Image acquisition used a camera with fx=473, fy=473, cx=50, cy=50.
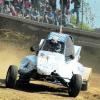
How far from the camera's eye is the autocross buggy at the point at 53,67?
42.3ft

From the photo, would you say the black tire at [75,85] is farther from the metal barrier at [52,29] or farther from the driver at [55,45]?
the metal barrier at [52,29]

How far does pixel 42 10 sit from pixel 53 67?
796 cm

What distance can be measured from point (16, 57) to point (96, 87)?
7.44 metres

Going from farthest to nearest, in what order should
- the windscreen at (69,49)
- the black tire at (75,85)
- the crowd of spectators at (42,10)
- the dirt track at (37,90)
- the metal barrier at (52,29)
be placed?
1. the metal barrier at (52,29)
2. the crowd of spectators at (42,10)
3. the windscreen at (69,49)
4. the black tire at (75,85)
5. the dirt track at (37,90)

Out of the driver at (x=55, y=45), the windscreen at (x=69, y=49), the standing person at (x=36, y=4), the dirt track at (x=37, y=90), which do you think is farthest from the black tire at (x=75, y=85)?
the standing person at (x=36, y=4)

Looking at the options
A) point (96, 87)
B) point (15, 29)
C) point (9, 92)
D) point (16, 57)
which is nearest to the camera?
point (9, 92)

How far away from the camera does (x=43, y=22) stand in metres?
21.9

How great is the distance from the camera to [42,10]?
67.8ft

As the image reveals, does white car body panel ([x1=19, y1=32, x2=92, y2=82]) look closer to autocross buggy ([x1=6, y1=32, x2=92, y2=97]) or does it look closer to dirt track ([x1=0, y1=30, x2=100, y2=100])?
autocross buggy ([x1=6, y1=32, x2=92, y2=97])

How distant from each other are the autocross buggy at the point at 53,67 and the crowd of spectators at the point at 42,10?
5.22m

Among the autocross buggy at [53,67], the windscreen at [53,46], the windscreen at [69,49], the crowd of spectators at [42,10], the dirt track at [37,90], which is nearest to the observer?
the dirt track at [37,90]

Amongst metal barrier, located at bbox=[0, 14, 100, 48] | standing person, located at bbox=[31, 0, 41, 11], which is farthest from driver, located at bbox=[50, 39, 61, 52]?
metal barrier, located at bbox=[0, 14, 100, 48]

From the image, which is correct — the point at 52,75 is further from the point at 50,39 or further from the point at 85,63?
the point at 85,63

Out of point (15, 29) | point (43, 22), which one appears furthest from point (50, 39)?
point (15, 29)
